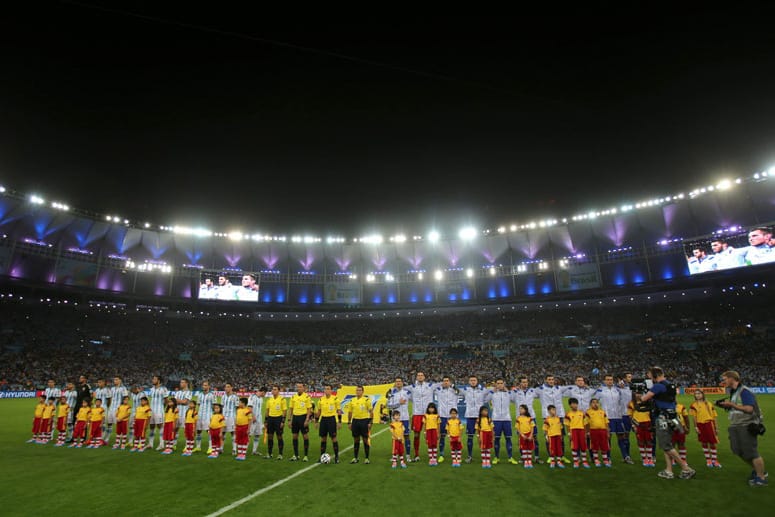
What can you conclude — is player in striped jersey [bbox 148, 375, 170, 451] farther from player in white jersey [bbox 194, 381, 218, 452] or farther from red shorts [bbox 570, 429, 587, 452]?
red shorts [bbox 570, 429, 587, 452]

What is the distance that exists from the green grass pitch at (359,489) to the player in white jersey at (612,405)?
796 mm

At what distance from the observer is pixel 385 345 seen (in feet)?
175

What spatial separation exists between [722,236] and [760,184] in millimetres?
5752

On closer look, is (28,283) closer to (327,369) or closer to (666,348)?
(327,369)

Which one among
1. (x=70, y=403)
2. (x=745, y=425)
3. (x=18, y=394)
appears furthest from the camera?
(x=18, y=394)

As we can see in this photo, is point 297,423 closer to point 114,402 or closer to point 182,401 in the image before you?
point 182,401

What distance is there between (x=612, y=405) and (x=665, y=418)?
301cm

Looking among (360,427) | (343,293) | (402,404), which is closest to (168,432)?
(360,427)

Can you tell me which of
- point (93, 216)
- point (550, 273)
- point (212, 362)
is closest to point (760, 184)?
point (550, 273)

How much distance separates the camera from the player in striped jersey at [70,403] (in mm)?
14546

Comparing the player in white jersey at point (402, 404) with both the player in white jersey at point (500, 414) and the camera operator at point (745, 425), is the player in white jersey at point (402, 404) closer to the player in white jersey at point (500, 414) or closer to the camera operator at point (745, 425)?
the player in white jersey at point (500, 414)

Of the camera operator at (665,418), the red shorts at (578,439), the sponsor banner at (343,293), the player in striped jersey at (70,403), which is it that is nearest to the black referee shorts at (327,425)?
the red shorts at (578,439)

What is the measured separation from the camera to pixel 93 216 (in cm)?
4456

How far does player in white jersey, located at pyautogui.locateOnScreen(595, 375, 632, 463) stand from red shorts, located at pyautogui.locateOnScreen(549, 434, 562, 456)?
5.68ft
